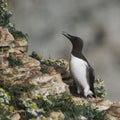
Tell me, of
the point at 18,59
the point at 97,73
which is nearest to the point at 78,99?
the point at 18,59

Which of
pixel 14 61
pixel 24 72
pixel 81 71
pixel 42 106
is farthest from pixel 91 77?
pixel 42 106

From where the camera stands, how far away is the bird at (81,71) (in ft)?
53.8

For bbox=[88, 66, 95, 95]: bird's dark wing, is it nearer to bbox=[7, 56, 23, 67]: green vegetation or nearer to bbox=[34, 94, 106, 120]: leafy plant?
bbox=[34, 94, 106, 120]: leafy plant

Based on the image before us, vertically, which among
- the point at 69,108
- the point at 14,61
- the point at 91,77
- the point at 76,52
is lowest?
the point at 69,108

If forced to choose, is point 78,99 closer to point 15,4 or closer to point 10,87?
point 10,87

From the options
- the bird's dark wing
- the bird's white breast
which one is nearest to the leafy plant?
the bird's white breast

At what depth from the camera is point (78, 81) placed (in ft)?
54.4

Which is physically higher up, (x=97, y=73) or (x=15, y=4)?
(x=15, y=4)

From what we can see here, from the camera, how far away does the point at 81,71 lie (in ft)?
54.0

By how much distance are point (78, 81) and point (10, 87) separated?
211 cm

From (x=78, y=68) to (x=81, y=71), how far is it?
125 mm

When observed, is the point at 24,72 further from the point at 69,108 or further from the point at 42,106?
the point at 69,108

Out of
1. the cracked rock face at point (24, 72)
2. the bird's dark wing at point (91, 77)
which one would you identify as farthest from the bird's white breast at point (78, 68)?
the cracked rock face at point (24, 72)

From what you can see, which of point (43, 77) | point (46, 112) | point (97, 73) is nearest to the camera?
point (46, 112)
